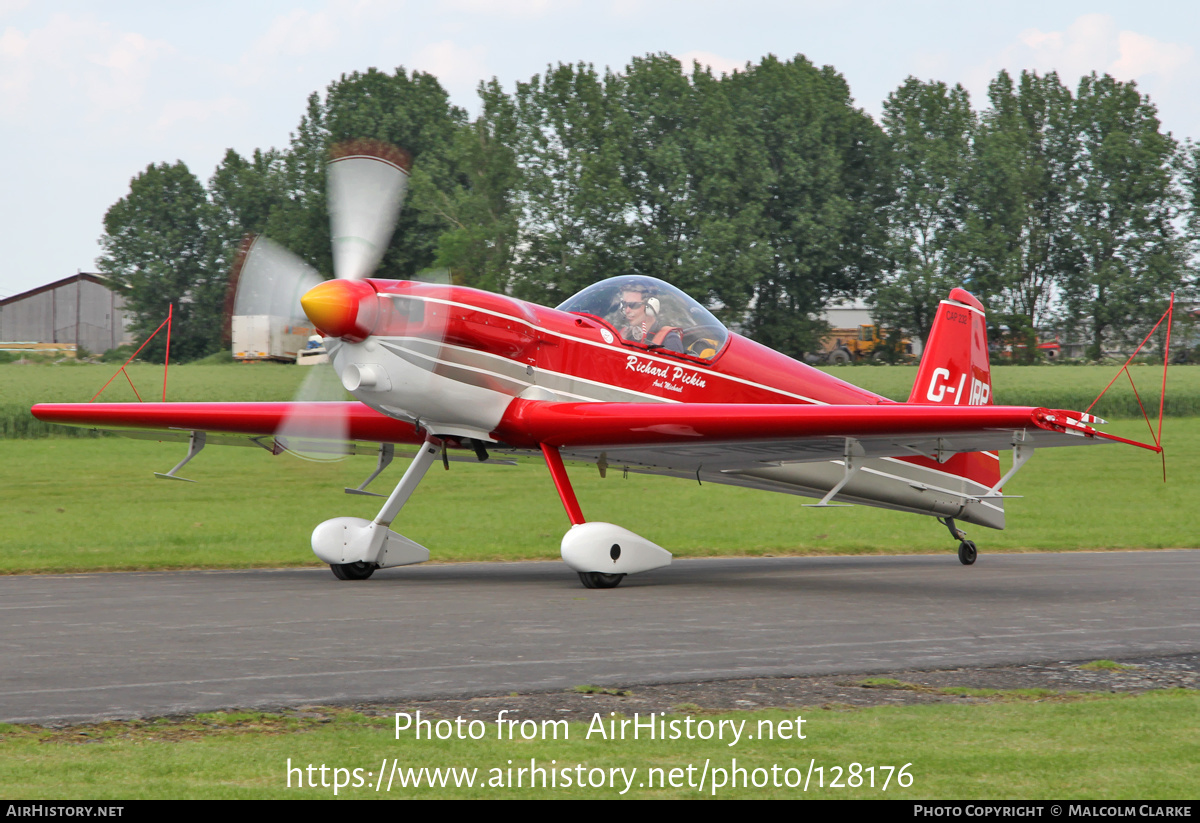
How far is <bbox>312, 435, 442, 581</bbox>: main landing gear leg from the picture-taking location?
481 inches

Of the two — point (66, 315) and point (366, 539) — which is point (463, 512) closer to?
point (366, 539)

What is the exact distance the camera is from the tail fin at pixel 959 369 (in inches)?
574

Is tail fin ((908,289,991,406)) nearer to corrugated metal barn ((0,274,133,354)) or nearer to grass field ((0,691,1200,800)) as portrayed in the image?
grass field ((0,691,1200,800))

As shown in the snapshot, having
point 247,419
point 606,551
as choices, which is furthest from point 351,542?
point 606,551

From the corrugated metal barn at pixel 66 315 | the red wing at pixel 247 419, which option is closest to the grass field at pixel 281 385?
the red wing at pixel 247 419

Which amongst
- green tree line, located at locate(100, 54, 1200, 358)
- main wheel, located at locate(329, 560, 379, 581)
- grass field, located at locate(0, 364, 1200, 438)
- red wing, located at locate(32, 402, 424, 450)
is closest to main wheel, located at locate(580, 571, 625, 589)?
main wheel, located at locate(329, 560, 379, 581)

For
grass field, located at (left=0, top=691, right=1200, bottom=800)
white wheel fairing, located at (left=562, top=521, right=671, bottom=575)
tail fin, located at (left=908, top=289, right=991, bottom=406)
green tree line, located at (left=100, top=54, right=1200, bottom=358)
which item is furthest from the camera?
green tree line, located at (left=100, top=54, right=1200, bottom=358)

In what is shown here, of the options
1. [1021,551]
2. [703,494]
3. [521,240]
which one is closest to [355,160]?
[1021,551]

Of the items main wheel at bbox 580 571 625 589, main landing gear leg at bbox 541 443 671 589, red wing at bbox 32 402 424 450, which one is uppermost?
red wing at bbox 32 402 424 450

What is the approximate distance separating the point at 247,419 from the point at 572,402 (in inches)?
168

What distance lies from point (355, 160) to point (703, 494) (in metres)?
15.9

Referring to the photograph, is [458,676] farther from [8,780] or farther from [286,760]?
[8,780]

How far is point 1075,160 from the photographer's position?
69188 millimetres

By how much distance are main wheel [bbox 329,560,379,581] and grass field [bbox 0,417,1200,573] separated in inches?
94.0
